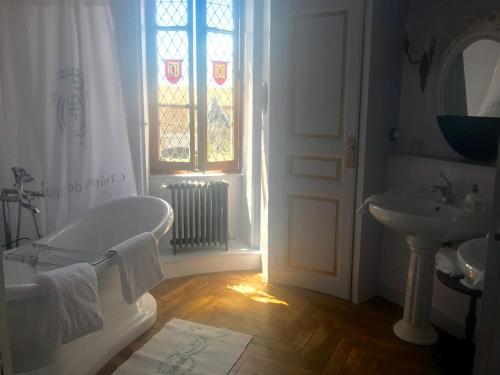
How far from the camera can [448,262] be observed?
206 centimetres

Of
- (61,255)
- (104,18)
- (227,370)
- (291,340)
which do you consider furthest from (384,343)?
(104,18)

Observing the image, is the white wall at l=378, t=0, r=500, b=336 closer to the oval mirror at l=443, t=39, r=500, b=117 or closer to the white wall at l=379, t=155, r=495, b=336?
the white wall at l=379, t=155, r=495, b=336

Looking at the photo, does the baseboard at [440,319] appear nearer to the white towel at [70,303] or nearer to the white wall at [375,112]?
the white wall at [375,112]

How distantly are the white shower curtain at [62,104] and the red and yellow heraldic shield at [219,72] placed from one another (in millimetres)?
924

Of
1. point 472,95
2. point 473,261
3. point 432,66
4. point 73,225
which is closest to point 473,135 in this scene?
point 472,95

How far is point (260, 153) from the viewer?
3340 mm

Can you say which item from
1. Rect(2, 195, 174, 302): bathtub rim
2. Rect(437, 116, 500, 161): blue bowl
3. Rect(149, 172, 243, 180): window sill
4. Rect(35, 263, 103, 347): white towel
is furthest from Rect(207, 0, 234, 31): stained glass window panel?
Rect(35, 263, 103, 347): white towel

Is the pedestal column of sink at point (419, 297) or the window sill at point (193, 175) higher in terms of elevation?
the window sill at point (193, 175)

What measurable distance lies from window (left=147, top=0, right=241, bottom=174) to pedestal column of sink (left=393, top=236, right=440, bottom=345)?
1837 mm

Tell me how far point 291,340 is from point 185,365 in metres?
0.63

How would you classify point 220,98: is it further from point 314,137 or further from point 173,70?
point 314,137

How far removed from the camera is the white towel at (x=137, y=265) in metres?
2.06

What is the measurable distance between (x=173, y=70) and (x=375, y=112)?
167 centimetres

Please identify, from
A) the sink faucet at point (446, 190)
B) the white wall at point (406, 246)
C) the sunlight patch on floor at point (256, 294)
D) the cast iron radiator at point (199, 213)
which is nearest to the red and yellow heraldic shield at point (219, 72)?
the cast iron radiator at point (199, 213)
